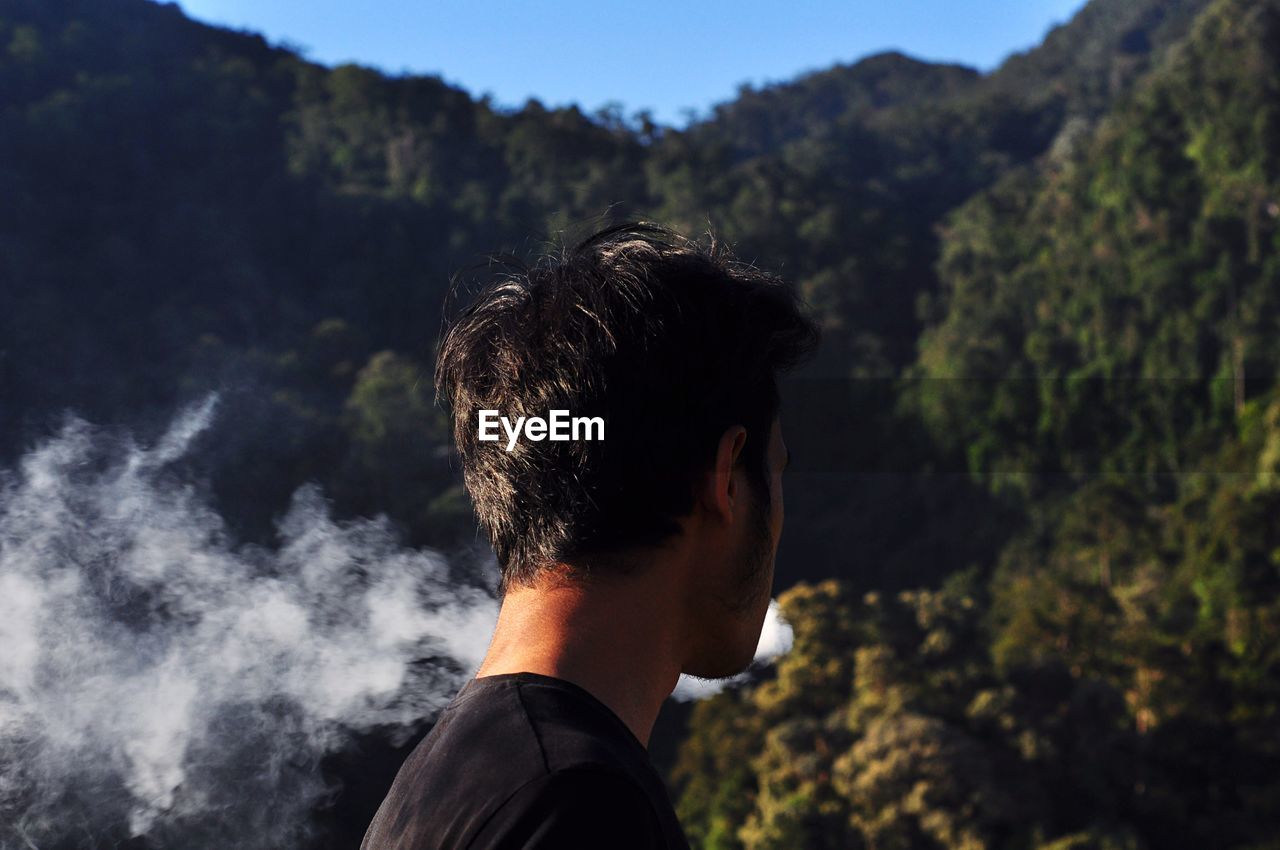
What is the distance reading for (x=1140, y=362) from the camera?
36.3 m

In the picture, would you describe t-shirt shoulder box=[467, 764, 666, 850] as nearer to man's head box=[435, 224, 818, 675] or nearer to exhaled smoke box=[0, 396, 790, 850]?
man's head box=[435, 224, 818, 675]

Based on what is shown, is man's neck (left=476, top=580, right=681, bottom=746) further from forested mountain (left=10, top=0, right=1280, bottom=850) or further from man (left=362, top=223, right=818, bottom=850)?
forested mountain (left=10, top=0, right=1280, bottom=850)

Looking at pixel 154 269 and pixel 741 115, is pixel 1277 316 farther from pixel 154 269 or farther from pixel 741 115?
pixel 741 115

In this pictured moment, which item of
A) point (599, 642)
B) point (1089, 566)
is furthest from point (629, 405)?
point (1089, 566)

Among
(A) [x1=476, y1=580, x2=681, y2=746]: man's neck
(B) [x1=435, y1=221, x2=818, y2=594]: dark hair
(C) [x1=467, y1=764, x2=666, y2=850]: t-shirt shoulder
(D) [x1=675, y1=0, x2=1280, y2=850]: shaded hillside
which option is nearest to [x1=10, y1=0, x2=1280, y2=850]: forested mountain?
(D) [x1=675, y1=0, x2=1280, y2=850]: shaded hillside

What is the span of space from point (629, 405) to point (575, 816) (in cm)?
42

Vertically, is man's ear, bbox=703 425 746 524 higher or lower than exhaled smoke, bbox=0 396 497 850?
higher

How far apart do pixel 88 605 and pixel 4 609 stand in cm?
15

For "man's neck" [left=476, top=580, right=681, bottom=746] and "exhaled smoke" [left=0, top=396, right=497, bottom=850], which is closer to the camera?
"man's neck" [left=476, top=580, right=681, bottom=746]

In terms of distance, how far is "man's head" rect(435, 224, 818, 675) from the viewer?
51.0 inches

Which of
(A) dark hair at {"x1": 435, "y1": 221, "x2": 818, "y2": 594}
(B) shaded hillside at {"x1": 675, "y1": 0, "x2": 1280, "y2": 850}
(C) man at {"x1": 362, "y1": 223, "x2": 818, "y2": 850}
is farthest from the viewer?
(B) shaded hillside at {"x1": 675, "y1": 0, "x2": 1280, "y2": 850}

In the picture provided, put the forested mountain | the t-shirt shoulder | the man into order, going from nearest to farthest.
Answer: the t-shirt shoulder, the man, the forested mountain

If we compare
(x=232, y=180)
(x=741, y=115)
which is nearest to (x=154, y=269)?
(x=232, y=180)

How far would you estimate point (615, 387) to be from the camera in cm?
130
